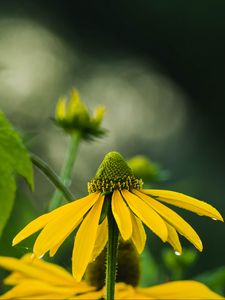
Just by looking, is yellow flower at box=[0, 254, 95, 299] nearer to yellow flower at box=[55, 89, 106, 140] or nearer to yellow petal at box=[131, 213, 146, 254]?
yellow petal at box=[131, 213, 146, 254]

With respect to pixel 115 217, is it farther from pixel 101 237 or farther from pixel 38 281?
pixel 38 281

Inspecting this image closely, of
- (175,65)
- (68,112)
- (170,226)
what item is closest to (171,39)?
(175,65)

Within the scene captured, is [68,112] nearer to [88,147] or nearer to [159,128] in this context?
[88,147]

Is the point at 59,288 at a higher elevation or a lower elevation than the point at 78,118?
lower

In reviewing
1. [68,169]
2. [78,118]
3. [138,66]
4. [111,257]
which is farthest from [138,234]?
[138,66]

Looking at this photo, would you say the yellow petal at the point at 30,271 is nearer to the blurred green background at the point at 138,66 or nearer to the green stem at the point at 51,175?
the green stem at the point at 51,175

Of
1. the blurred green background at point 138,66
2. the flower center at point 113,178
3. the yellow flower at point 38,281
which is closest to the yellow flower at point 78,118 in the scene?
the yellow flower at point 38,281
